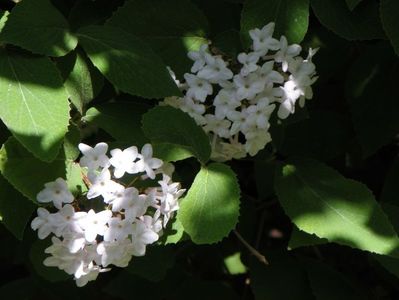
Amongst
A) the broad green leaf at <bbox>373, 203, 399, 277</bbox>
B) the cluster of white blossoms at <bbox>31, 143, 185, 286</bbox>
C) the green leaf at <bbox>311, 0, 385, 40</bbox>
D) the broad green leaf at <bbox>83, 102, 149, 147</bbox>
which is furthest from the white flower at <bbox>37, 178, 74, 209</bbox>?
the broad green leaf at <bbox>373, 203, 399, 277</bbox>

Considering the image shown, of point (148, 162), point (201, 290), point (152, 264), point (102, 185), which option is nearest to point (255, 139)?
point (148, 162)

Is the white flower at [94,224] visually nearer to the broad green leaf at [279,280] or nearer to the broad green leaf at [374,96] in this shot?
the broad green leaf at [279,280]

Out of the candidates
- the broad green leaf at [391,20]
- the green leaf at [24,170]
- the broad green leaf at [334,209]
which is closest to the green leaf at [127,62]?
the green leaf at [24,170]

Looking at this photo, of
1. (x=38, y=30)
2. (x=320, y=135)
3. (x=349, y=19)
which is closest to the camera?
(x=38, y=30)

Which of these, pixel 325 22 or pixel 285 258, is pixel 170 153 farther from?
pixel 285 258

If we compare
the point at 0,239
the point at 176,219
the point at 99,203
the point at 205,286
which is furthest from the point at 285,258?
the point at 0,239

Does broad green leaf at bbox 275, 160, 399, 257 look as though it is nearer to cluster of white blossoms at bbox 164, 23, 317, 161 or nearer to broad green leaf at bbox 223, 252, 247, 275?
cluster of white blossoms at bbox 164, 23, 317, 161

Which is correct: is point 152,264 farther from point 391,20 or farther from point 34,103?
point 391,20
